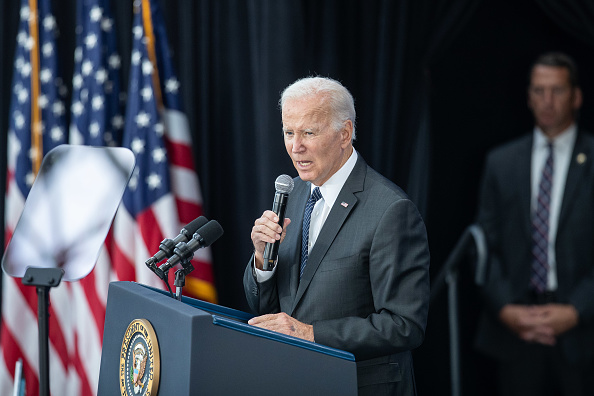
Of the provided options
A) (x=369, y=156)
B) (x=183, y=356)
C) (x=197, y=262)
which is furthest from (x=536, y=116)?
(x=183, y=356)

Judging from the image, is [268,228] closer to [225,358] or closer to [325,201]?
[325,201]

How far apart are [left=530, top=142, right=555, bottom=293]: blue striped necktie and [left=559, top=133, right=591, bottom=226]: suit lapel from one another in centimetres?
11

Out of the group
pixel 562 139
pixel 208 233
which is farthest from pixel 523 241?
pixel 208 233

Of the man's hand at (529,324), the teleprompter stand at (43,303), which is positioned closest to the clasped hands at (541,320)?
the man's hand at (529,324)

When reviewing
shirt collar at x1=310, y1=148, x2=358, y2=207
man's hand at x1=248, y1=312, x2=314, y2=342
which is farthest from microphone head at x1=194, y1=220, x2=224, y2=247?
shirt collar at x1=310, y1=148, x2=358, y2=207

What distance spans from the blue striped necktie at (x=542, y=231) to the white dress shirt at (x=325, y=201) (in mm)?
2078

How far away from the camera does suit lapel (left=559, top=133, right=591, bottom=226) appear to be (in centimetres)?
387

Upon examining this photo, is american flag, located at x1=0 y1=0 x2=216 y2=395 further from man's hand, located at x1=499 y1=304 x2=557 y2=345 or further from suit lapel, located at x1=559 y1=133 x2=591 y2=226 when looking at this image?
suit lapel, located at x1=559 y1=133 x2=591 y2=226

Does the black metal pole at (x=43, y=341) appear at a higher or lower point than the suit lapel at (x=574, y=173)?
lower

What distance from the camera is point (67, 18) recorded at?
13.6 feet

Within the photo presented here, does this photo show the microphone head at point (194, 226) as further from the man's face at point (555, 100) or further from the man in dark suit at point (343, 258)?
the man's face at point (555, 100)

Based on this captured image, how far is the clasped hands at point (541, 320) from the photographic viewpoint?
12.4 feet

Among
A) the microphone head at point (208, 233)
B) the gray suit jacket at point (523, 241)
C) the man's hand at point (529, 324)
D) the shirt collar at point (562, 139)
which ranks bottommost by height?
the man's hand at point (529, 324)

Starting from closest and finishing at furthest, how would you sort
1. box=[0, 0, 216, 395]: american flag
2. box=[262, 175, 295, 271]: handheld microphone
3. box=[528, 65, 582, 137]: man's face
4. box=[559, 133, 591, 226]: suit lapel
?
box=[262, 175, 295, 271]: handheld microphone < box=[0, 0, 216, 395]: american flag < box=[559, 133, 591, 226]: suit lapel < box=[528, 65, 582, 137]: man's face
